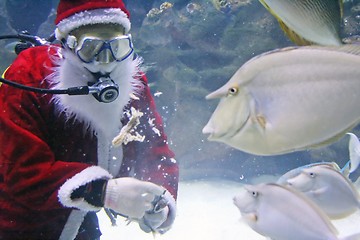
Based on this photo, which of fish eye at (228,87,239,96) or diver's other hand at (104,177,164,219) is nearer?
fish eye at (228,87,239,96)

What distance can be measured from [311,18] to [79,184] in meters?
1.57

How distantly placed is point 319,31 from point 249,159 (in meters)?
7.85

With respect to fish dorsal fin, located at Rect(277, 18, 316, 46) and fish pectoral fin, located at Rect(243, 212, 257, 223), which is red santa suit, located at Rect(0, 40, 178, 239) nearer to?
fish pectoral fin, located at Rect(243, 212, 257, 223)

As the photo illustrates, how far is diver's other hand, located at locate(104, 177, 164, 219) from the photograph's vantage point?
186cm

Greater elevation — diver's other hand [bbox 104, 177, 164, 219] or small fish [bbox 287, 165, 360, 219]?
small fish [bbox 287, 165, 360, 219]

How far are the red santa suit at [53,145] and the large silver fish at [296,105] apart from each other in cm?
137

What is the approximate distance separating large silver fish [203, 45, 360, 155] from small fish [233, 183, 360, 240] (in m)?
0.41

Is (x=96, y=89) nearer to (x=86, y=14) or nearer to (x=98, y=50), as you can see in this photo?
(x=98, y=50)

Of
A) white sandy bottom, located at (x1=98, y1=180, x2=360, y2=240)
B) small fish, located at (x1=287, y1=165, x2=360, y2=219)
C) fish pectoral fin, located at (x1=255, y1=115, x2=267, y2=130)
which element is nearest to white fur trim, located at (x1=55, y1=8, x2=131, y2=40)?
small fish, located at (x1=287, y1=165, x2=360, y2=219)

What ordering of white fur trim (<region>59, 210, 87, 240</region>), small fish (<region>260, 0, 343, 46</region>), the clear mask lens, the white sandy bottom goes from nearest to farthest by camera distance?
small fish (<region>260, 0, 343, 46</region>)
the clear mask lens
white fur trim (<region>59, 210, 87, 240</region>)
the white sandy bottom

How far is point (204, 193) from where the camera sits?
732 centimetres

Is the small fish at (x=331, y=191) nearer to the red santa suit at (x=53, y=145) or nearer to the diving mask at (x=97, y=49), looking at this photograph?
the red santa suit at (x=53, y=145)

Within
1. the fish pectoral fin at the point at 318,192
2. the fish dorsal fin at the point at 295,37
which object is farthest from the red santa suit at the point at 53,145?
the fish dorsal fin at the point at 295,37

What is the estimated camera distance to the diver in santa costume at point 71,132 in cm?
192
